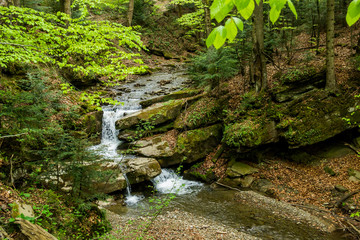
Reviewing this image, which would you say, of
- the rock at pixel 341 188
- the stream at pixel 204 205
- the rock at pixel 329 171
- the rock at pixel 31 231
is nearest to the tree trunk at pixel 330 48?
the rock at pixel 329 171

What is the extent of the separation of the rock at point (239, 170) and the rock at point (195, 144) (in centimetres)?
158

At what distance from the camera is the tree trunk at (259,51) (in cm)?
975

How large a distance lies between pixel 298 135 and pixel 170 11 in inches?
1136

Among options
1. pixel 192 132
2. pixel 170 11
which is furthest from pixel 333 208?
pixel 170 11

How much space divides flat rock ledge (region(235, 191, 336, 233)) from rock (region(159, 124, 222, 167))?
2983 millimetres

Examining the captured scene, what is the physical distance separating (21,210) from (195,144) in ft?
26.3

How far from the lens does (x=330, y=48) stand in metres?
8.81

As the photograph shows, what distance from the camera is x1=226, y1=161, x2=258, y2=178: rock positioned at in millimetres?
9513

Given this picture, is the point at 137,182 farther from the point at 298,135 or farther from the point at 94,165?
the point at 298,135

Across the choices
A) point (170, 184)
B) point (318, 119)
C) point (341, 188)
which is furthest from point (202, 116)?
point (341, 188)

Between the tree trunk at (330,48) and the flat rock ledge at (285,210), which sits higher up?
the tree trunk at (330,48)

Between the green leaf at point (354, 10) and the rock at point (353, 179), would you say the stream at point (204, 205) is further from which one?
the green leaf at point (354, 10)

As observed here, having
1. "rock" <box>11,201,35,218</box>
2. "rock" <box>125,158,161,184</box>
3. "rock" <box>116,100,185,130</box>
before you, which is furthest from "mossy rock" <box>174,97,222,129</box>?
"rock" <box>11,201,35,218</box>

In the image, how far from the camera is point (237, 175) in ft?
31.1
